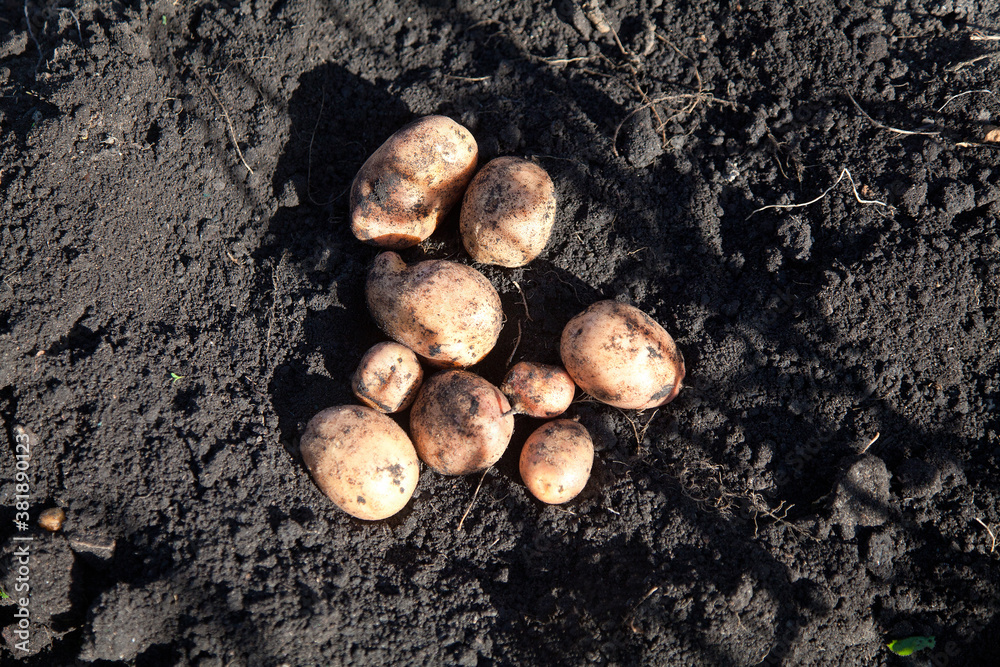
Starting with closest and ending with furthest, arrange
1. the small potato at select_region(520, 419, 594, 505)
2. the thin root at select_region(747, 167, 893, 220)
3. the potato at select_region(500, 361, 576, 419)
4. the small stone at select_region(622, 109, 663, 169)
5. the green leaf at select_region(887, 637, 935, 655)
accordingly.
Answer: the green leaf at select_region(887, 637, 935, 655), the small potato at select_region(520, 419, 594, 505), the potato at select_region(500, 361, 576, 419), the thin root at select_region(747, 167, 893, 220), the small stone at select_region(622, 109, 663, 169)

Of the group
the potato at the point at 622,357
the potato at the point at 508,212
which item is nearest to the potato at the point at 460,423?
the potato at the point at 622,357

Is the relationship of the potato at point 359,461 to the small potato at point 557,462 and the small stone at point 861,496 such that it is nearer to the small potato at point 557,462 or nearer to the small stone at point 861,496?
the small potato at point 557,462

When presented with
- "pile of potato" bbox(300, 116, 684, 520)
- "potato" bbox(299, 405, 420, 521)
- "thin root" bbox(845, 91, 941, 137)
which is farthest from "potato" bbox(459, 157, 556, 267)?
"thin root" bbox(845, 91, 941, 137)

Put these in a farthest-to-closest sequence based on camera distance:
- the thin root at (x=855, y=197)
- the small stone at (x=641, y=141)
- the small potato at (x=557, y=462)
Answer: the small stone at (x=641, y=141), the thin root at (x=855, y=197), the small potato at (x=557, y=462)

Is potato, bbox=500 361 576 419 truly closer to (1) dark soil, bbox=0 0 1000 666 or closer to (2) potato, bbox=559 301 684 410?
(2) potato, bbox=559 301 684 410

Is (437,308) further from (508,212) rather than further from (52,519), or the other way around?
(52,519)

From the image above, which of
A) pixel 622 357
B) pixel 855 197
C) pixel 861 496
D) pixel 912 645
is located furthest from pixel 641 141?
pixel 912 645
